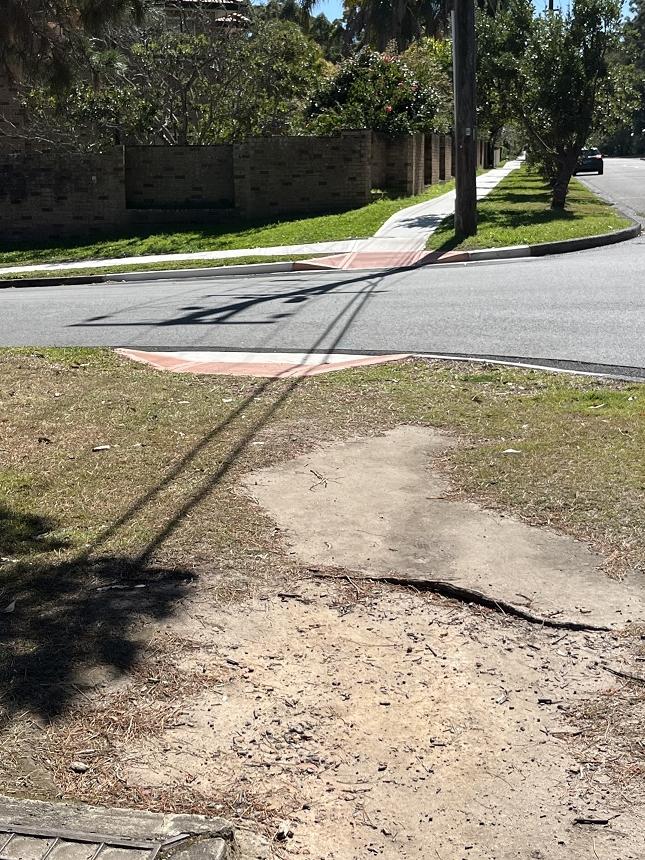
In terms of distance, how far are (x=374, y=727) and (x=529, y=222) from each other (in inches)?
718

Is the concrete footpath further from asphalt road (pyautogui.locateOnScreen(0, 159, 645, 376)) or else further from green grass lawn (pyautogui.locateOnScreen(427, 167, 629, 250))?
asphalt road (pyautogui.locateOnScreen(0, 159, 645, 376))

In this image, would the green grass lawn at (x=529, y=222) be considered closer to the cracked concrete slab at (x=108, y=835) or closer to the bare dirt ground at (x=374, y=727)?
the bare dirt ground at (x=374, y=727)

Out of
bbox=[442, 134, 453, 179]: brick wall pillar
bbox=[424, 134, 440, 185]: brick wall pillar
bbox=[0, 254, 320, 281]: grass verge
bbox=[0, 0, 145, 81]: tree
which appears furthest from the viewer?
bbox=[442, 134, 453, 179]: brick wall pillar

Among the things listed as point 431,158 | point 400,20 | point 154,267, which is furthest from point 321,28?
point 154,267

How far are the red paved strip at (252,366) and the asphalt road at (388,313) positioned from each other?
570 millimetres

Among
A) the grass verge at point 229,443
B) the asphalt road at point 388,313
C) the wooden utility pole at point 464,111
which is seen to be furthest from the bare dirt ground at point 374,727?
the wooden utility pole at point 464,111

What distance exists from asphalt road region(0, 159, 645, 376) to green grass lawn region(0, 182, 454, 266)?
5316mm

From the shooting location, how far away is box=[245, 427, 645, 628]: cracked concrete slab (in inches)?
167

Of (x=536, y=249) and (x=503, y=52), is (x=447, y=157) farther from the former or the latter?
(x=536, y=249)

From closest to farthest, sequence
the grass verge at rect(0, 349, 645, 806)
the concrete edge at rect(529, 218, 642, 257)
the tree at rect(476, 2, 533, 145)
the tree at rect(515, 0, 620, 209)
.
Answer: the grass verge at rect(0, 349, 645, 806)
the concrete edge at rect(529, 218, 642, 257)
the tree at rect(515, 0, 620, 209)
the tree at rect(476, 2, 533, 145)

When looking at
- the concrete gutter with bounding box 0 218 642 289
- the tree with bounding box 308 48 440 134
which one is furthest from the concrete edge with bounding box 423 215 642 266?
the tree with bounding box 308 48 440 134

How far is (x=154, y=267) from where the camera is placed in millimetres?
18828

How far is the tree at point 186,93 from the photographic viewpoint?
24.3 m

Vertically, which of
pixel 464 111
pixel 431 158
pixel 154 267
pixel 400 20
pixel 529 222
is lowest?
pixel 154 267
